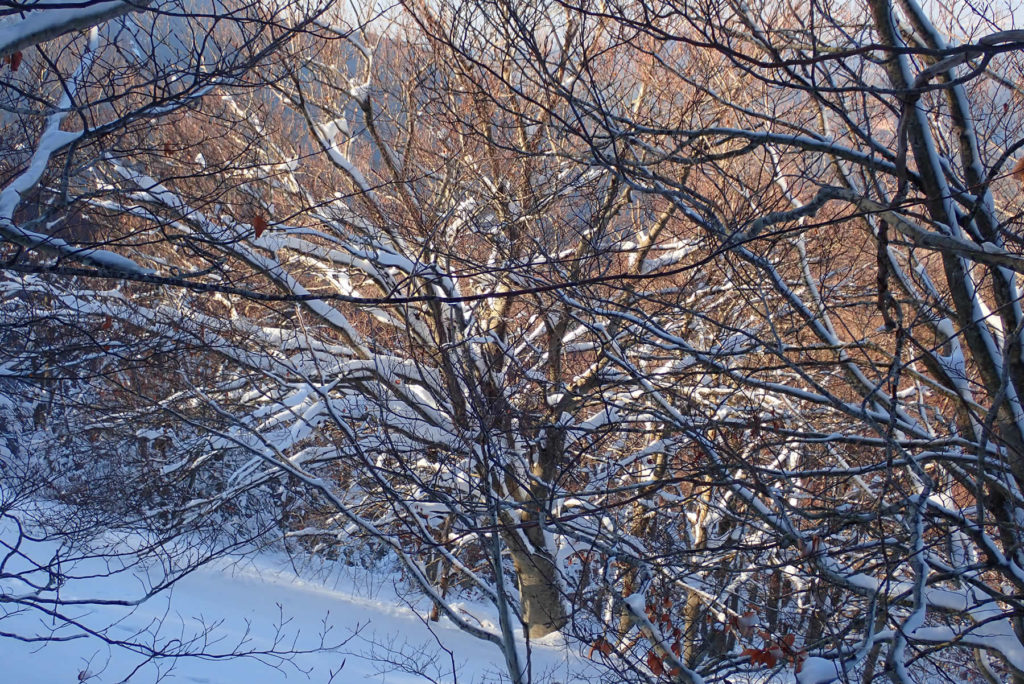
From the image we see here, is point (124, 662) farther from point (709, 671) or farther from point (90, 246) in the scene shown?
point (709, 671)

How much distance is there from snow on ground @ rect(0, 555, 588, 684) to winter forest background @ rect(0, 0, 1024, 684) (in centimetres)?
38

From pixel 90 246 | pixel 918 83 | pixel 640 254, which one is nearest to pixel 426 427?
pixel 640 254

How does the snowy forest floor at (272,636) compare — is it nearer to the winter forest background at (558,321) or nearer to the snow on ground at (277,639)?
the snow on ground at (277,639)

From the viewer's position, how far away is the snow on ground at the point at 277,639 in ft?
22.3

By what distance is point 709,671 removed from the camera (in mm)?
4688

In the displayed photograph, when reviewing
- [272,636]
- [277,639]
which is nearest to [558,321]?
[277,639]

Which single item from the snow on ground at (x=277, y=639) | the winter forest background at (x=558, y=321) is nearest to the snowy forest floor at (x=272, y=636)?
the snow on ground at (x=277, y=639)

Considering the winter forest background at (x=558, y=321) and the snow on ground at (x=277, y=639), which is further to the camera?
the snow on ground at (x=277, y=639)

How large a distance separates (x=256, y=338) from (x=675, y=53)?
243 inches

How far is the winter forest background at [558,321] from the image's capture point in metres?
3.96

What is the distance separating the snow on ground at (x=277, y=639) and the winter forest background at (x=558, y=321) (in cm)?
38

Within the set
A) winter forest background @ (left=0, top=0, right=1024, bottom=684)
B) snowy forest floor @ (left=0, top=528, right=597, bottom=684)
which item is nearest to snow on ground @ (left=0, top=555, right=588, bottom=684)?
snowy forest floor @ (left=0, top=528, right=597, bottom=684)

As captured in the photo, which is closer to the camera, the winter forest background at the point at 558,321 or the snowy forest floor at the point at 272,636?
the winter forest background at the point at 558,321

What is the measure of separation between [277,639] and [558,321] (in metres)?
4.07
